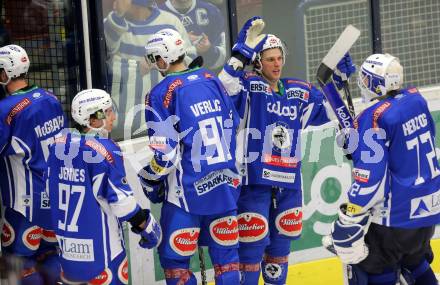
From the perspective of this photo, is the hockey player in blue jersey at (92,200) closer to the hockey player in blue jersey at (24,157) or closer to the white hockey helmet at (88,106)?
the white hockey helmet at (88,106)

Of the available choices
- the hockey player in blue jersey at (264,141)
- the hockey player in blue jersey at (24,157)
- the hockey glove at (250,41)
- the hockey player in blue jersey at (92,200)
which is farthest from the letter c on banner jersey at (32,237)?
the hockey glove at (250,41)

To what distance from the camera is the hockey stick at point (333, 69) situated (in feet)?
23.7

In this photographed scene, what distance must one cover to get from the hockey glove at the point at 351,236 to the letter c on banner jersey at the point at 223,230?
64 centimetres

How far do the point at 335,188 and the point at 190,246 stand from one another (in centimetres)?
203

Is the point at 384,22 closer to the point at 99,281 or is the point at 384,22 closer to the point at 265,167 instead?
the point at 265,167

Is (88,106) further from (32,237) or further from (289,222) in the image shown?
(289,222)

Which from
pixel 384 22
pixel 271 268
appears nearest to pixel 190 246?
pixel 271 268

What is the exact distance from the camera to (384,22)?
9281 mm

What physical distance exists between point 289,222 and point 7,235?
1729 millimetres

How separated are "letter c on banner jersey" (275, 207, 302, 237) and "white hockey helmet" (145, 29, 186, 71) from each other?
1267 mm

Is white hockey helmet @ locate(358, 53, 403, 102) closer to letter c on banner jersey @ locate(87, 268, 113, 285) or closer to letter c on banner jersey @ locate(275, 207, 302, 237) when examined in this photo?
letter c on banner jersey @ locate(275, 207, 302, 237)

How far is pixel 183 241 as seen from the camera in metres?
7.05

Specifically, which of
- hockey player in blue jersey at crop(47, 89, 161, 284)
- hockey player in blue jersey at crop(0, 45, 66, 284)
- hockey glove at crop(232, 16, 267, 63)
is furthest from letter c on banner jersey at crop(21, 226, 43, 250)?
hockey glove at crop(232, 16, 267, 63)

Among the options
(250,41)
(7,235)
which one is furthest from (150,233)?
(250,41)
